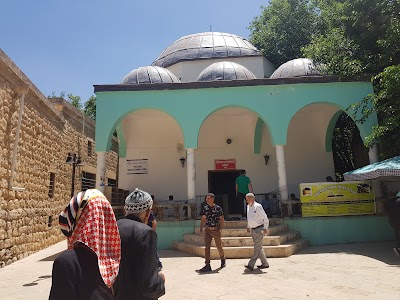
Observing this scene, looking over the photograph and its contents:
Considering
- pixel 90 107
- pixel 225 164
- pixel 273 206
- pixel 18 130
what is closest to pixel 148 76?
pixel 225 164

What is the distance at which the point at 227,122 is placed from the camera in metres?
12.0

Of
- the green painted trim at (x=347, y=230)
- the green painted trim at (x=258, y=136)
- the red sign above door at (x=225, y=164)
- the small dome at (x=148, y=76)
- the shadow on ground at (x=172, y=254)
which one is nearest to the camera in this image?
the shadow on ground at (x=172, y=254)

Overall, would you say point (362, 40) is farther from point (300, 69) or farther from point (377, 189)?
point (377, 189)

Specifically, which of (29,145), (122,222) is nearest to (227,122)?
(29,145)

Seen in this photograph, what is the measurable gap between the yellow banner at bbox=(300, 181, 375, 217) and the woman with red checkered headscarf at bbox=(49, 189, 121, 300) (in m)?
7.65

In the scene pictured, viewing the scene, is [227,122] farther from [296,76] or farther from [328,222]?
[328,222]

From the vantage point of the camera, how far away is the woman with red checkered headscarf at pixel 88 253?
1.43 m

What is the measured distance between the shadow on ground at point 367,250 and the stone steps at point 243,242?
39 cm

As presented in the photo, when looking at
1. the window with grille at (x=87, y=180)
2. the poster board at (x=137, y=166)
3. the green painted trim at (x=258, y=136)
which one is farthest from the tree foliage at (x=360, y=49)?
the window with grille at (x=87, y=180)

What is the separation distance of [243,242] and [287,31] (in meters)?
11.5

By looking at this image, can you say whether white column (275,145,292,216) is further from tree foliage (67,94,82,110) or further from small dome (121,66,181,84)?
tree foliage (67,94,82,110)

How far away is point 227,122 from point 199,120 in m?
2.86

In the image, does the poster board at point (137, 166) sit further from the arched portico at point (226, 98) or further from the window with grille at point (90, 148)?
the window with grille at point (90, 148)

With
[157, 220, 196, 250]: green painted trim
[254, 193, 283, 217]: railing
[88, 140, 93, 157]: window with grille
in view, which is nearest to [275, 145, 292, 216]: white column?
[254, 193, 283, 217]: railing
